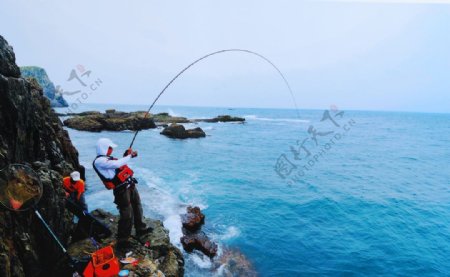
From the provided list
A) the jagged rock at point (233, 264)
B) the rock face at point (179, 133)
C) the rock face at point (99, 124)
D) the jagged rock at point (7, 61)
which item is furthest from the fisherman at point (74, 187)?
the rock face at point (99, 124)

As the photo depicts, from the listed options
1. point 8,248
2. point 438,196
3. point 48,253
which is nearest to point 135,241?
point 48,253

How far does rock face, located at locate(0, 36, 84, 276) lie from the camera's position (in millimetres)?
4781

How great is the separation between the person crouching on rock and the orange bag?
1.10 m

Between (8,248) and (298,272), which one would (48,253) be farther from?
(298,272)

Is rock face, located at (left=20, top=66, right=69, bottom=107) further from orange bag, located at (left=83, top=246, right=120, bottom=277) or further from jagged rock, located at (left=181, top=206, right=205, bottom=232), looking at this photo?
orange bag, located at (left=83, top=246, right=120, bottom=277)

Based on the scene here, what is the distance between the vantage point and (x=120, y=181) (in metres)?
6.14

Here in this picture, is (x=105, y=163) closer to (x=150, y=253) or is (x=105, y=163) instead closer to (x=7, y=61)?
(x=150, y=253)

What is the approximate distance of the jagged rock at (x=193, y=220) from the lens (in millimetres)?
11754

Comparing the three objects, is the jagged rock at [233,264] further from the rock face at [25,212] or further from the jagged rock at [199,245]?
the rock face at [25,212]

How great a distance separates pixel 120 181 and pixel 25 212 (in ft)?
5.86

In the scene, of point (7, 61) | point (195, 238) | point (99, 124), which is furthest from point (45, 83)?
point (7, 61)

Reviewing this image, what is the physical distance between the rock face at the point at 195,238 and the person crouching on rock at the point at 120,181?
12.7ft

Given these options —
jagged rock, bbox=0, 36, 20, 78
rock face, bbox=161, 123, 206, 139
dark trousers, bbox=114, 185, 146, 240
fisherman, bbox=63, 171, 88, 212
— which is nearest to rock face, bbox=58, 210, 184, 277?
dark trousers, bbox=114, 185, 146, 240

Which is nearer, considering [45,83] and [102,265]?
[102,265]
